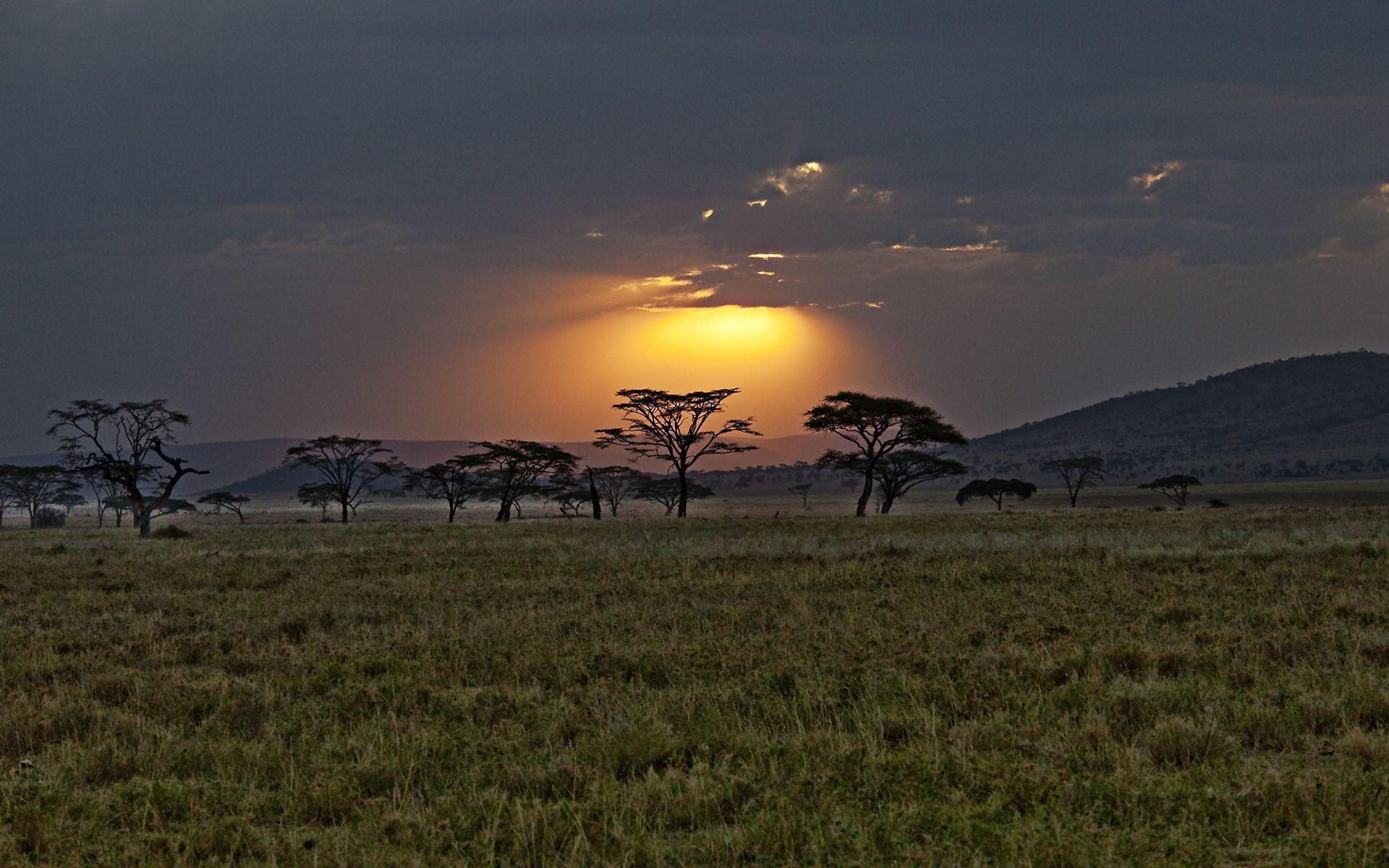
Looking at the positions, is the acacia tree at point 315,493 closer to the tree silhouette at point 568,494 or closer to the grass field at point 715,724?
the tree silhouette at point 568,494

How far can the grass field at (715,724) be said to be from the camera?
5.76 m

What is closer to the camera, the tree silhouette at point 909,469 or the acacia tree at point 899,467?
the acacia tree at point 899,467

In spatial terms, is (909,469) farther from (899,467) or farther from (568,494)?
(568,494)

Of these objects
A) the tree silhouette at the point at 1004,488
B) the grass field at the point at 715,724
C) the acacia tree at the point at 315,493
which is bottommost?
the grass field at the point at 715,724

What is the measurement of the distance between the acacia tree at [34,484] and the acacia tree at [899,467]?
239 ft

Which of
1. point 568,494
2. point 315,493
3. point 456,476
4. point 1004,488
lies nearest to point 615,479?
point 568,494

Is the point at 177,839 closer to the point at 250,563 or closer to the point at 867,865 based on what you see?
the point at 867,865

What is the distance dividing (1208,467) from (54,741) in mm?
217233

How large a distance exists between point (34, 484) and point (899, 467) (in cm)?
9586

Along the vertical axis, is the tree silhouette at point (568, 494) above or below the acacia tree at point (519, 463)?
below

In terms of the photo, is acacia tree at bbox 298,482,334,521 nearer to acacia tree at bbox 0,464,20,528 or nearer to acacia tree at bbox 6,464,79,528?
acacia tree at bbox 6,464,79,528

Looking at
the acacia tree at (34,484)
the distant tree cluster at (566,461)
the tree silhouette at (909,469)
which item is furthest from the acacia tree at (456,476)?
the tree silhouette at (909,469)

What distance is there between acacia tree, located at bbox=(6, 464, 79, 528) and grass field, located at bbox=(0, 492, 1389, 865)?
96.6 metres

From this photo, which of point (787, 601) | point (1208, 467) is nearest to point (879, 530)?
point (787, 601)
